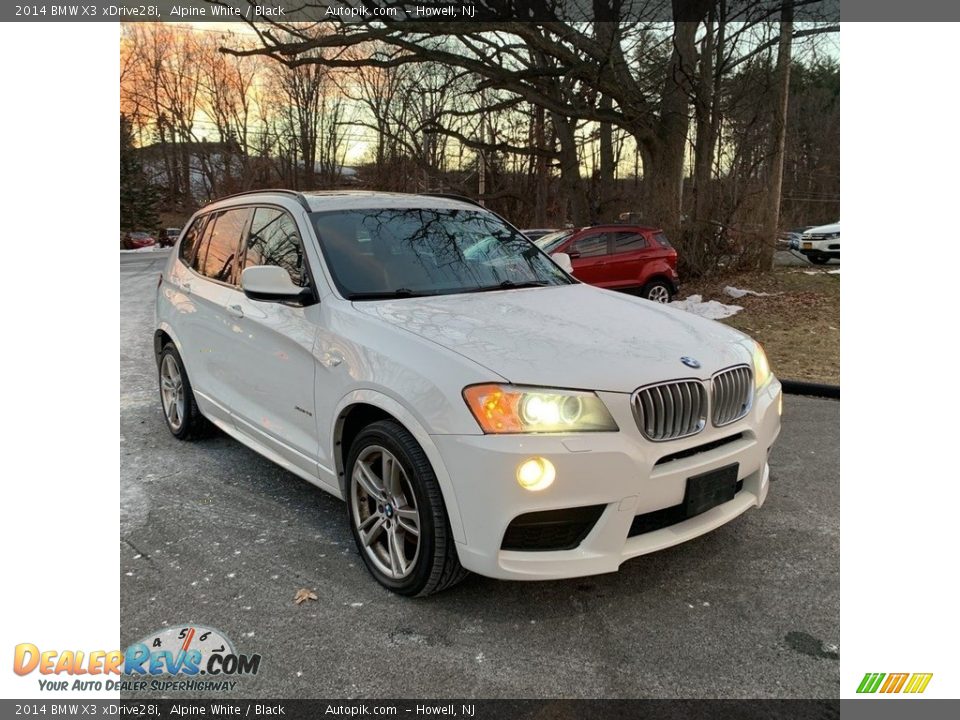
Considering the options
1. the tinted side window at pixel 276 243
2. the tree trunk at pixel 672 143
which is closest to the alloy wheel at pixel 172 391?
the tinted side window at pixel 276 243

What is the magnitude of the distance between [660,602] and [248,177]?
114ft

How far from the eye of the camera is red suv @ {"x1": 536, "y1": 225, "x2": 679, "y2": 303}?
41.4ft

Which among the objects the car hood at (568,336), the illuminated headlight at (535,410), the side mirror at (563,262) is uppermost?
the side mirror at (563,262)

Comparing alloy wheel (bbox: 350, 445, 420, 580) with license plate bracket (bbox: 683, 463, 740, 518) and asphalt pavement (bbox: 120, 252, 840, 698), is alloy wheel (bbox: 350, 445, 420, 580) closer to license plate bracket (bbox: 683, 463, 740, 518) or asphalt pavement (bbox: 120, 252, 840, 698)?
asphalt pavement (bbox: 120, 252, 840, 698)

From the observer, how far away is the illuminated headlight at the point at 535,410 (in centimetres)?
258

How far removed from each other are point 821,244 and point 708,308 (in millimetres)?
8558

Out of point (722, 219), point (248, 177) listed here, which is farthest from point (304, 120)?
point (722, 219)

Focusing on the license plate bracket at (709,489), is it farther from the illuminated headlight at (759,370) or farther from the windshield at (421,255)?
the windshield at (421,255)

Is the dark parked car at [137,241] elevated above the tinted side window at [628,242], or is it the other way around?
the dark parked car at [137,241]

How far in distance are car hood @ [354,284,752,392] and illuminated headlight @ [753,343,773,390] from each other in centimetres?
7

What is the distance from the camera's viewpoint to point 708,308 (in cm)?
1223

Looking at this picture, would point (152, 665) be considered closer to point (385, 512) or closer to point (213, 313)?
point (385, 512)

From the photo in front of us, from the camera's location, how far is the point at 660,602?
2.99 metres

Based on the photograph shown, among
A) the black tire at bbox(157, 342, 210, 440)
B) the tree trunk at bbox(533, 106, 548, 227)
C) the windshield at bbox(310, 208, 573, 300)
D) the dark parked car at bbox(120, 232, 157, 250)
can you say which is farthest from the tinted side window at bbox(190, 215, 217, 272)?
the dark parked car at bbox(120, 232, 157, 250)
